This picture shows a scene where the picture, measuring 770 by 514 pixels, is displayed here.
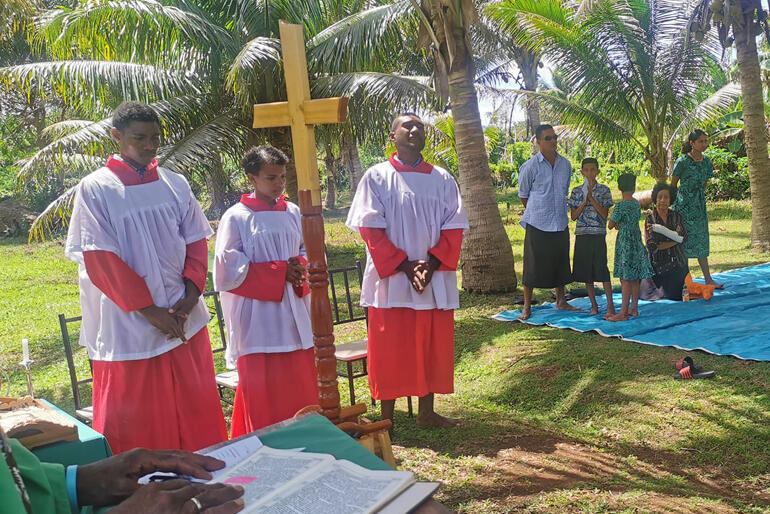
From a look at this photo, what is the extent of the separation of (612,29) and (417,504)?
12639 mm

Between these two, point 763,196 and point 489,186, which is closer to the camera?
point 489,186

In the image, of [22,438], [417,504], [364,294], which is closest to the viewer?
[417,504]

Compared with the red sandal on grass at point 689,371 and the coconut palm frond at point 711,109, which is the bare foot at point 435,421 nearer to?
the red sandal on grass at point 689,371

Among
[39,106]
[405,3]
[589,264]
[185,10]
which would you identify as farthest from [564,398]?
[39,106]

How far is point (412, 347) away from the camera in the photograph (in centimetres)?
514

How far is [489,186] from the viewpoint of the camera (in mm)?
9609

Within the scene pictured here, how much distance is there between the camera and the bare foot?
530 cm

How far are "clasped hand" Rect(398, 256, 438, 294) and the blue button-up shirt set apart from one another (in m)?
3.33

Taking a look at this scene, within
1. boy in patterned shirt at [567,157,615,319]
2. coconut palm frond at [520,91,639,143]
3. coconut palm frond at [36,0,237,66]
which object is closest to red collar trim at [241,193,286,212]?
boy in patterned shirt at [567,157,615,319]

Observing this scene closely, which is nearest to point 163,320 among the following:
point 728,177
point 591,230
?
point 591,230

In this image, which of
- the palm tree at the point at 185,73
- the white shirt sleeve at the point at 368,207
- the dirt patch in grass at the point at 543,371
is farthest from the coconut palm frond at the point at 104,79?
the dirt patch in grass at the point at 543,371

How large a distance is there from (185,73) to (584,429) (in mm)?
10574

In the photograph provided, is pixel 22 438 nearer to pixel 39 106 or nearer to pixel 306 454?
pixel 306 454

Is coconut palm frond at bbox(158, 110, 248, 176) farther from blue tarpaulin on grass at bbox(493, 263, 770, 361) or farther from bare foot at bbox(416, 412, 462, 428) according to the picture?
Result: bare foot at bbox(416, 412, 462, 428)
